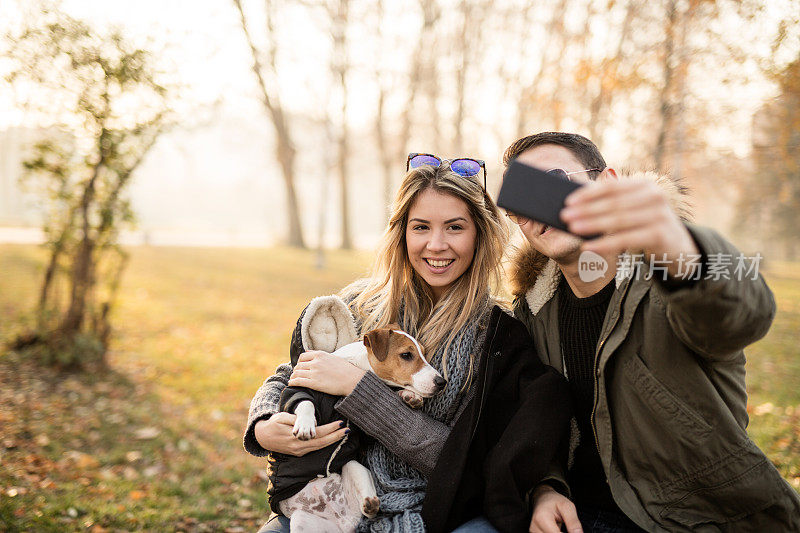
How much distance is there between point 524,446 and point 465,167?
1567 mm

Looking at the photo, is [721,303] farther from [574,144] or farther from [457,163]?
[457,163]

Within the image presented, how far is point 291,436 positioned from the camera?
7.94ft

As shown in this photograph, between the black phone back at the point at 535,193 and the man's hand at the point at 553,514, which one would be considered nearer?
the black phone back at the point at 535,193

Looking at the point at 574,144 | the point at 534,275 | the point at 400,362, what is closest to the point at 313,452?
the point at 400,362

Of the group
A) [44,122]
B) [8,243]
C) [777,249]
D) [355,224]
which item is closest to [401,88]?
[8,243]

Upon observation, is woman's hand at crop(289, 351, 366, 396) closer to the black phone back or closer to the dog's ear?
the dog's ear

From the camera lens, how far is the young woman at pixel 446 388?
2115 millimetres

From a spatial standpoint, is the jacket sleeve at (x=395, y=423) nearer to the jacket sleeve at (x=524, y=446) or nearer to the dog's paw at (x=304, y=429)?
the dog's paw at (x=304, y=429)

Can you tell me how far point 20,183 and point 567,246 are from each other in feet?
20.5

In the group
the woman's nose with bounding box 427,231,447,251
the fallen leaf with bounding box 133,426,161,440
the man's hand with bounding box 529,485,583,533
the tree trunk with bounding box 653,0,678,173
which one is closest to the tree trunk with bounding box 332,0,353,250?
the tree trunk with bounding box 653,0,678,173

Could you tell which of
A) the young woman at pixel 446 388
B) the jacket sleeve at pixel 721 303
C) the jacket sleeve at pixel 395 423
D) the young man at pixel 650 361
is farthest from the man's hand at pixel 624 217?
the jacket sleeve at pixel 395 423

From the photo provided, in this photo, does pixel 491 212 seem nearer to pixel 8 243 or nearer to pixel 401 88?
pixel 8 243

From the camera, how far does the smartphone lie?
144 centimetres

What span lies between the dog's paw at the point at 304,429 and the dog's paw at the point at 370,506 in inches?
15.2
